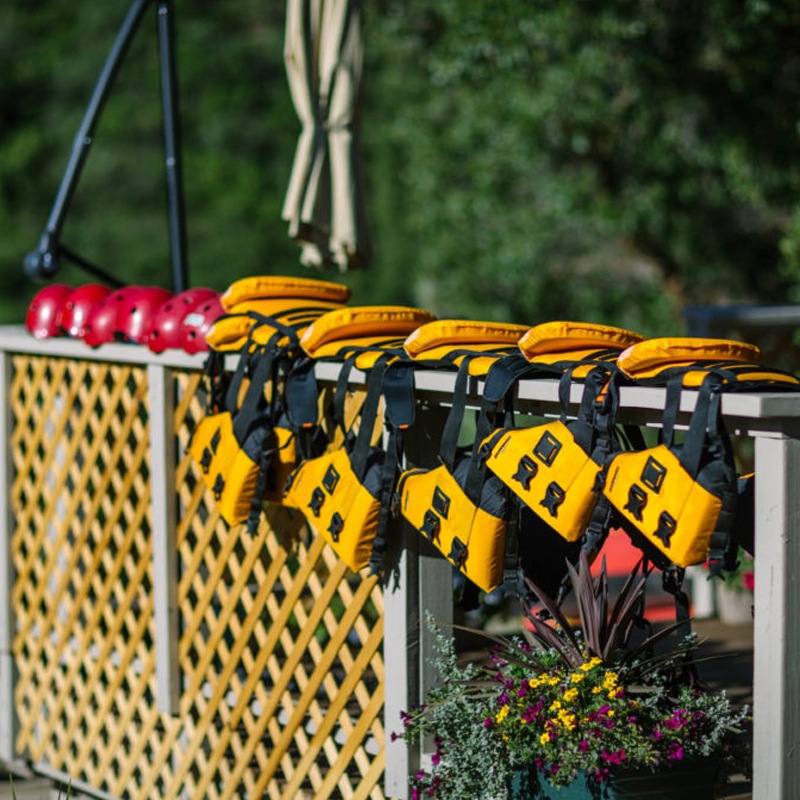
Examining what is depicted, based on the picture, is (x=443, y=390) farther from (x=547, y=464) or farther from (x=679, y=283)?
(x=679, y=283)

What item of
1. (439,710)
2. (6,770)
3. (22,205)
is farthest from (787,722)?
(22,205)

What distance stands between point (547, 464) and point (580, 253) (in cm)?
1131

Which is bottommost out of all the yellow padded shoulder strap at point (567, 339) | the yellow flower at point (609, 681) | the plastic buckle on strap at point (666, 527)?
the yellow flower at point (609, 681)

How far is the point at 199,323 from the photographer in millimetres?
→ 4559

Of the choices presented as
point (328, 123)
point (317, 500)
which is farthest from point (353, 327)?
point (328, 123)

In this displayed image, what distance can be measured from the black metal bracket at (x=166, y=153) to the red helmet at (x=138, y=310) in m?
0.63

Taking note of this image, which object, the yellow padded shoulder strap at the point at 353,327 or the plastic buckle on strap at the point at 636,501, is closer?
the plastic buckle on strap at the point at 636,501

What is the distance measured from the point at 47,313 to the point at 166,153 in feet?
3.01

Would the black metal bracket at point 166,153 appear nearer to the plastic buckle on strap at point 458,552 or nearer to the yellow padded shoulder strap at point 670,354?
the plastic buckle on strap at point 458,552

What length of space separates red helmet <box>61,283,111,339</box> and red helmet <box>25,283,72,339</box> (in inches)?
2.0

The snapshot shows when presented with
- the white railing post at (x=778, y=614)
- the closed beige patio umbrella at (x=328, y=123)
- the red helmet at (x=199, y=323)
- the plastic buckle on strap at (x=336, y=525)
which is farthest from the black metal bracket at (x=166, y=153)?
the white railing post at (x=778, y=614)

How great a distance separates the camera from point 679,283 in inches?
531

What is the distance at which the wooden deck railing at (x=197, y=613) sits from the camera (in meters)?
2.92

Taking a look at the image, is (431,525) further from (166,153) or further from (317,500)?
(166,153)
